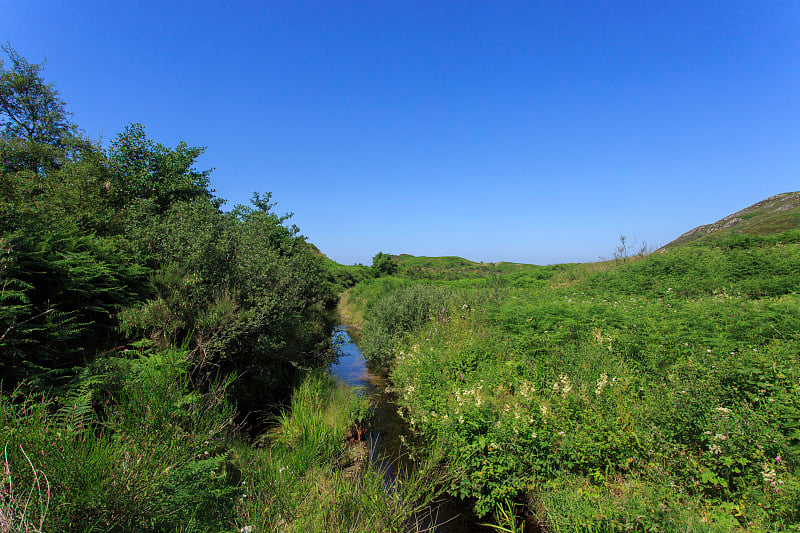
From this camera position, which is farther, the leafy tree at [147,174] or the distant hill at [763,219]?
the distant hill at [763,219]

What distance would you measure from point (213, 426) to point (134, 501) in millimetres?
2640

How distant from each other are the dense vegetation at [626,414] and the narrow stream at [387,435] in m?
0.33

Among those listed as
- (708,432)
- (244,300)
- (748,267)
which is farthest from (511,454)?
(748,267)

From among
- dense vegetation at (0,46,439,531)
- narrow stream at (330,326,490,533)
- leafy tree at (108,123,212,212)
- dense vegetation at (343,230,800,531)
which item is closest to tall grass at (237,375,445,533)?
dense vegetation at (0,46,439,531)

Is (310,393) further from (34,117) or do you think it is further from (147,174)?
(34,117)

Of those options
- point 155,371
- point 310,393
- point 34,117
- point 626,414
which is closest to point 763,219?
point 626,414

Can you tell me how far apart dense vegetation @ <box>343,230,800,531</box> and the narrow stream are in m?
0.33

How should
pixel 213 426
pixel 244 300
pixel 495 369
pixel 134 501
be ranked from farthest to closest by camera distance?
pixel 244 300 < pixel 495 369 < pixel 213 426 < pixel 134 501

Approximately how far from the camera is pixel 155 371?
4277 millimetres

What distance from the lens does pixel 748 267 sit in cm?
1059

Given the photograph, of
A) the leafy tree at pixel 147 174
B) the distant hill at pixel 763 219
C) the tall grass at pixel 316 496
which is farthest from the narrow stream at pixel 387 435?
the distant hill at pixel 763 219

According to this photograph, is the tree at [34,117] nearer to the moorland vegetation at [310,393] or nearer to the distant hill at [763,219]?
the moorland vegetation at [310,393]

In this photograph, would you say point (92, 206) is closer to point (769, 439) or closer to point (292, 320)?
point (292, 320)

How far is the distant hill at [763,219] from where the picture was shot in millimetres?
18812
